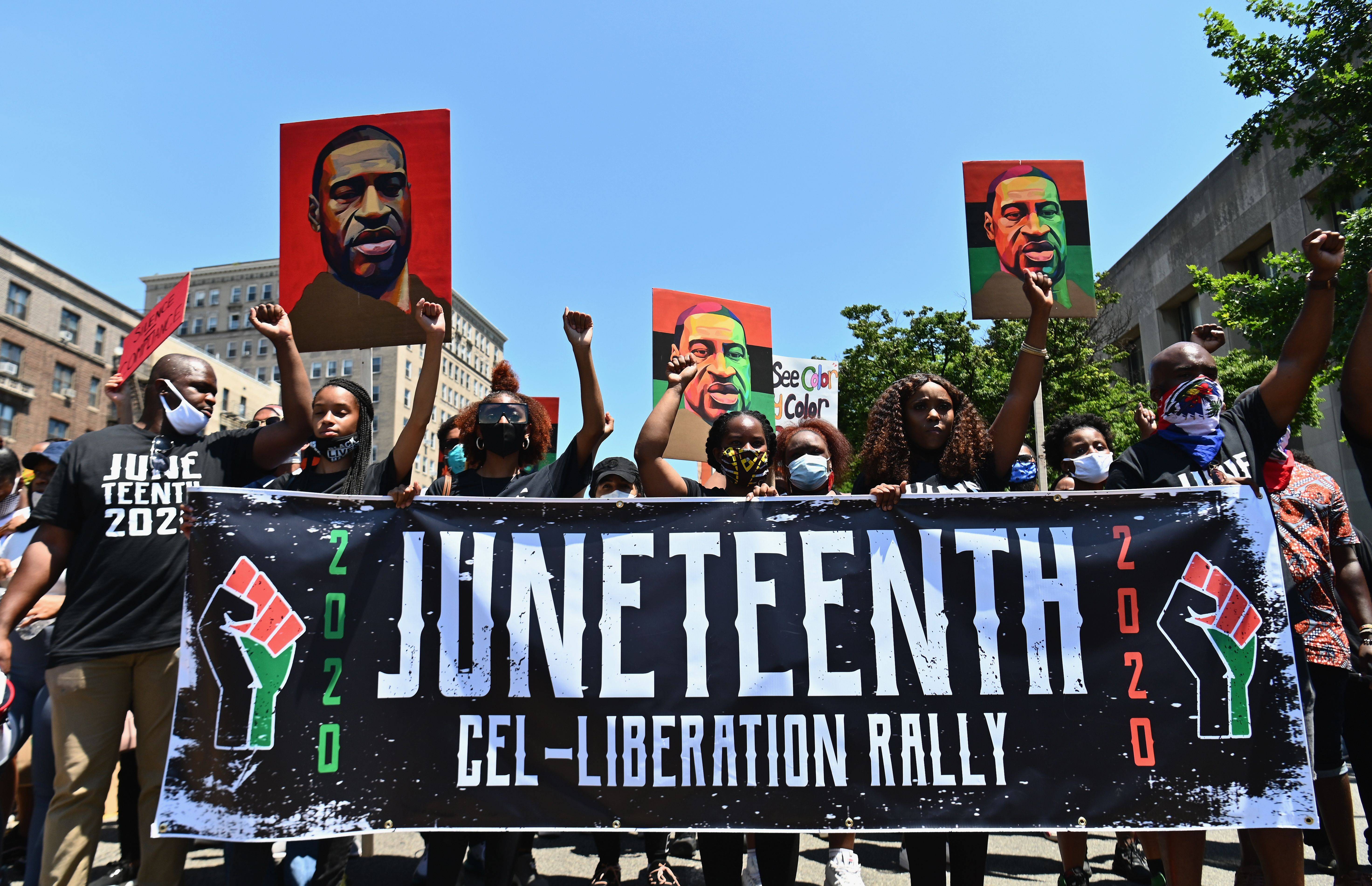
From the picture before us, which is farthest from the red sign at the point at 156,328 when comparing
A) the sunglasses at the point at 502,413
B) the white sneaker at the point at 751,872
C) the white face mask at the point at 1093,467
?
the white face mask at the point at 1093,467

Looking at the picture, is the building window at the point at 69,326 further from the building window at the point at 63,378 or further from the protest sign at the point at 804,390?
the protest sign at the point at 804,390

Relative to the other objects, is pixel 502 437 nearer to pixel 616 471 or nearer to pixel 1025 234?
pixel 616 471

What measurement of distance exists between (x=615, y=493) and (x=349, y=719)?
98.9 inches

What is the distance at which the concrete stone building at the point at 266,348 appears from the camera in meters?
78.8

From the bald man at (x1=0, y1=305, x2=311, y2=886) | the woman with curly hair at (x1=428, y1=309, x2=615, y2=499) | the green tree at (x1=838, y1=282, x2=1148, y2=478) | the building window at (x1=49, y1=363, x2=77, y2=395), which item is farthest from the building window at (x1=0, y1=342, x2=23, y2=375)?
the woman with curly hair at (x1=428, y1=309, x2=615, y2=499)

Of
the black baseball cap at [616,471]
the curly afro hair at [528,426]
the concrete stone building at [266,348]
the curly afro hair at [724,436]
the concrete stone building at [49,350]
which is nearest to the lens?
the curly afro hair at [528,426]

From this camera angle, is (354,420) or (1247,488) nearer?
(1247,488)

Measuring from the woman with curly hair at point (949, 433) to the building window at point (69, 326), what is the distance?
4818 cm

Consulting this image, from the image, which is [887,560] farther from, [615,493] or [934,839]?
[615,493]

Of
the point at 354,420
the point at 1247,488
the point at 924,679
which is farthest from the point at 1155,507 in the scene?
the point at 354,420

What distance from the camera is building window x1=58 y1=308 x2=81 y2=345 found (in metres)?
41.5

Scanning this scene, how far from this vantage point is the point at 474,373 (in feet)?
311

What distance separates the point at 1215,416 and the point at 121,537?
397 centimetres

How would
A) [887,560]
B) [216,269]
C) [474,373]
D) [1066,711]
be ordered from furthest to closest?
[474,373] → [216,269] → [887,560] → [1066,711]
